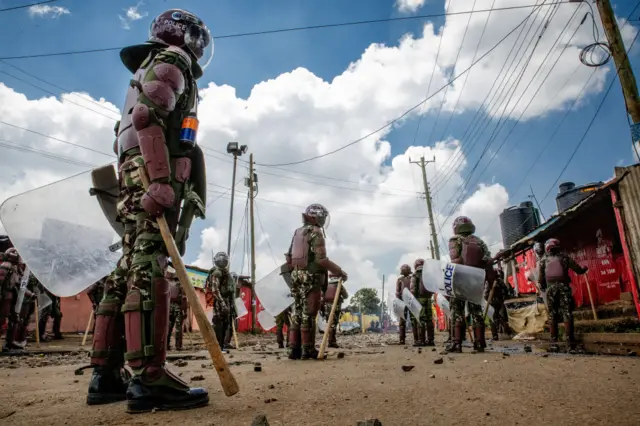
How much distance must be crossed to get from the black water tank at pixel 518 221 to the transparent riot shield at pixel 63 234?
27.9 metres

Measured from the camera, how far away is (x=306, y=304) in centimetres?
567

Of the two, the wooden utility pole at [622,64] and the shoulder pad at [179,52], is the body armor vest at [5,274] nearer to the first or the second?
the shoulder pad at [179,52]

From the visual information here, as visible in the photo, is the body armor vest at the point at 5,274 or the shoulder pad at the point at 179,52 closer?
the shoulder pad at the point at 179,52

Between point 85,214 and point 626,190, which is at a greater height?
point 626,190

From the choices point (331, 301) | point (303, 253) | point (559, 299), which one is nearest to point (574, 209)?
point (559, 299)

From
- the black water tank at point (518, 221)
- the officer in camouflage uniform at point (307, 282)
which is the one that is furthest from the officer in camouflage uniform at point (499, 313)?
the black water tank at point (518, 221)

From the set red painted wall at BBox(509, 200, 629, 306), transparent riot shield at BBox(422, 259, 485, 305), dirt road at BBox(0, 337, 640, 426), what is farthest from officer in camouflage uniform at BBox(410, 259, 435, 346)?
dirt road at BBox(0, 337, 640, 426)

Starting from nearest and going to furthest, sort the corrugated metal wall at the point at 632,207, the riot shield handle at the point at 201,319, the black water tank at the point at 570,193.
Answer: the riot shield handle at the point at 201,319 < the corrugated metal wall at the point at 632,207 < the black water tank at the point at 570,193

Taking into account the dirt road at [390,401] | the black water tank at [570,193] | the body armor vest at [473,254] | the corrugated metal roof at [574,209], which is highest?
the black water tank at [570,193]

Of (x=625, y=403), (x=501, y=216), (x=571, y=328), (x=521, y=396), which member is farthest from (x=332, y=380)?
(x=501, y=216)

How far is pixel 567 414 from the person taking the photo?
1871 mm

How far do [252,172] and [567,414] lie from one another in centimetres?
2523

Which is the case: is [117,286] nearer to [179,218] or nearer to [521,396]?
[179,218]

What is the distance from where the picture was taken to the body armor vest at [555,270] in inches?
277
